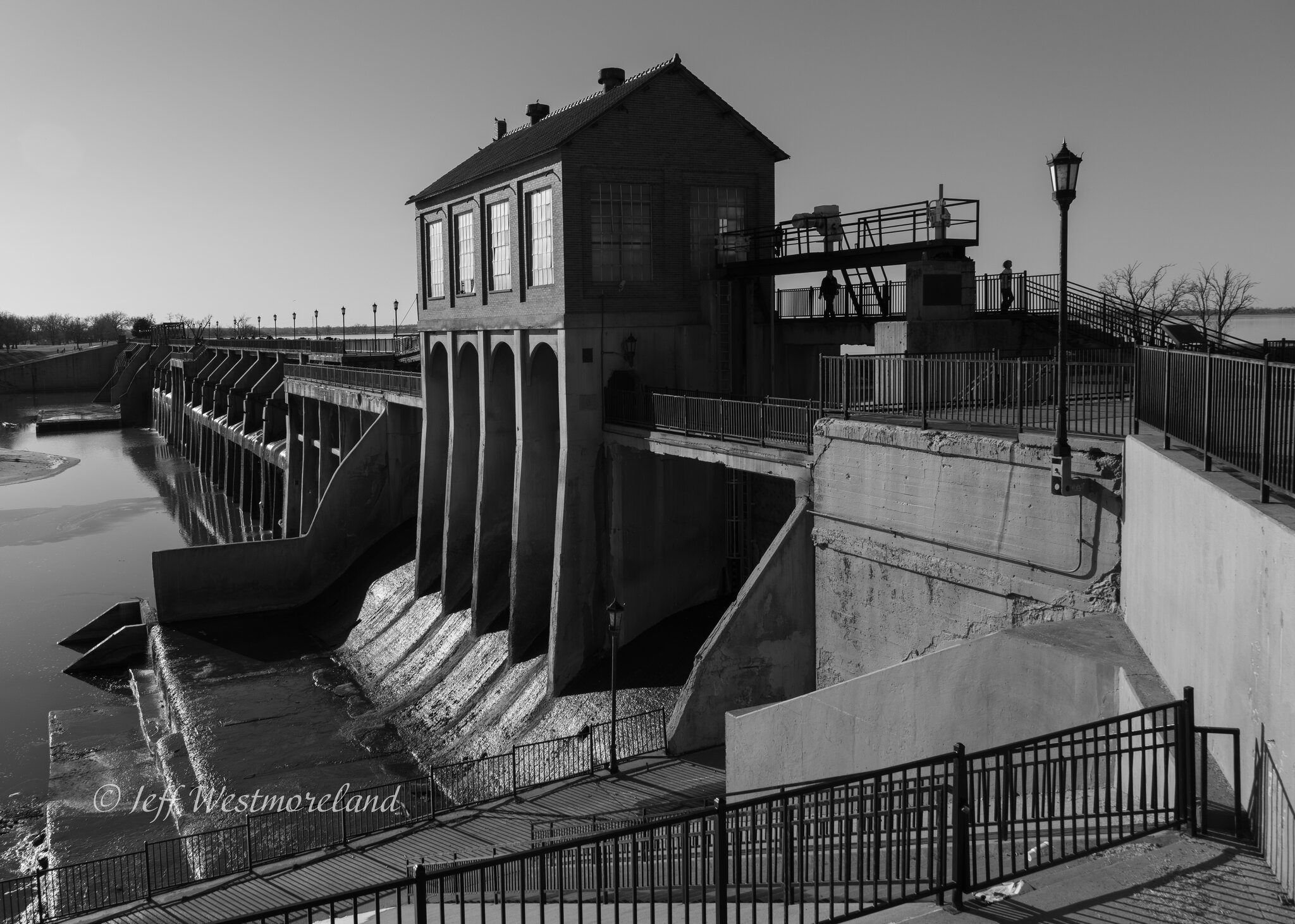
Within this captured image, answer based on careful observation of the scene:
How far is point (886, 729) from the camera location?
43.9ft

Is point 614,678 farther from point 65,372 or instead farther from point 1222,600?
point 65,372

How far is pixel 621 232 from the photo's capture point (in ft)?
85.7

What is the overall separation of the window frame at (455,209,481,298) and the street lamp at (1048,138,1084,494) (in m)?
20.8

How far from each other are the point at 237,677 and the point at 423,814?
12798 mm

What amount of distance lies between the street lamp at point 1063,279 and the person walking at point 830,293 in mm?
13826

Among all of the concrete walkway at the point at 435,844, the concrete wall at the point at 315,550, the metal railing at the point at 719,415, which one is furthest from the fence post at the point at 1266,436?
the concrete wall at the point at 315,550

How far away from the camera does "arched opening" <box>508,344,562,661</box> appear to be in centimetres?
2797

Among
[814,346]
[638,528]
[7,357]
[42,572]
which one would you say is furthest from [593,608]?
[7,357]

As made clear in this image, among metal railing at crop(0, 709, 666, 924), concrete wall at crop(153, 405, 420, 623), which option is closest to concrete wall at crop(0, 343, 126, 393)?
concrete wall at crop(153, 405, 420, 623)

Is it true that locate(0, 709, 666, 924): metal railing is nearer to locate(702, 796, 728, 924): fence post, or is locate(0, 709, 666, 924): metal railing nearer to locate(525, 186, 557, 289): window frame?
locate(525, 186, 557, 289): window frame

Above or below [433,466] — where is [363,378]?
above

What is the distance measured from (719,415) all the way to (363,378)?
26136mm

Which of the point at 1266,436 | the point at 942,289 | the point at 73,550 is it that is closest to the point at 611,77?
the point at 942,289

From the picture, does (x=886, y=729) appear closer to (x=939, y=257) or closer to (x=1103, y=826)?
(x=1103, y=826)
